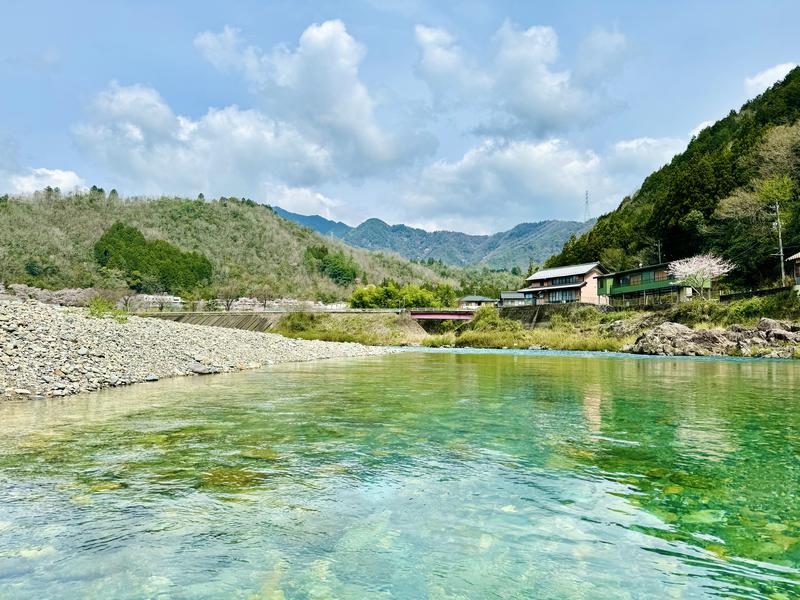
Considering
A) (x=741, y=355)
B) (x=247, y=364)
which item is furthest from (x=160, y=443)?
(x=741, y=355)

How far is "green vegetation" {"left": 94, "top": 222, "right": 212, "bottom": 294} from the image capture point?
152 metres

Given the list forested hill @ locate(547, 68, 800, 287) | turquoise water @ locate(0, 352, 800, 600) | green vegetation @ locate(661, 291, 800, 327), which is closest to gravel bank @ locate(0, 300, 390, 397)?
turquoise water @ locate(0, 352, 800, 600)

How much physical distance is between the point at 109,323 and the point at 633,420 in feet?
89.9

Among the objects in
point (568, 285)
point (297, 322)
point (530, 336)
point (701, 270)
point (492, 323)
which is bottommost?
point (530, 336)

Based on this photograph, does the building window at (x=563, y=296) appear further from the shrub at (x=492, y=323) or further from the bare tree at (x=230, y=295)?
the bare tree at (x=230, y=295)

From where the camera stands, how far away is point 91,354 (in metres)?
20.8

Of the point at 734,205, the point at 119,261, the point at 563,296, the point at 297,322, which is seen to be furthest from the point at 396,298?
the point at 119,261

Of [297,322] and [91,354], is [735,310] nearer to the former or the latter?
[91,354]

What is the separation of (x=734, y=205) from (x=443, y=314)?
47951 millimetres

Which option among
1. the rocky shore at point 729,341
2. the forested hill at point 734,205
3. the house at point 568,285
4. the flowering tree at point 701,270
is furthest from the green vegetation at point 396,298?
the rocky shore at point 729,341

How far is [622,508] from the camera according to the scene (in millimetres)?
6219

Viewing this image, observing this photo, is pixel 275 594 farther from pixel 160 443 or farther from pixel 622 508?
pixel 160 443

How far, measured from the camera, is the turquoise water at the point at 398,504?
4.48 m

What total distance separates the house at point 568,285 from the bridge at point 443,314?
48.0ft
